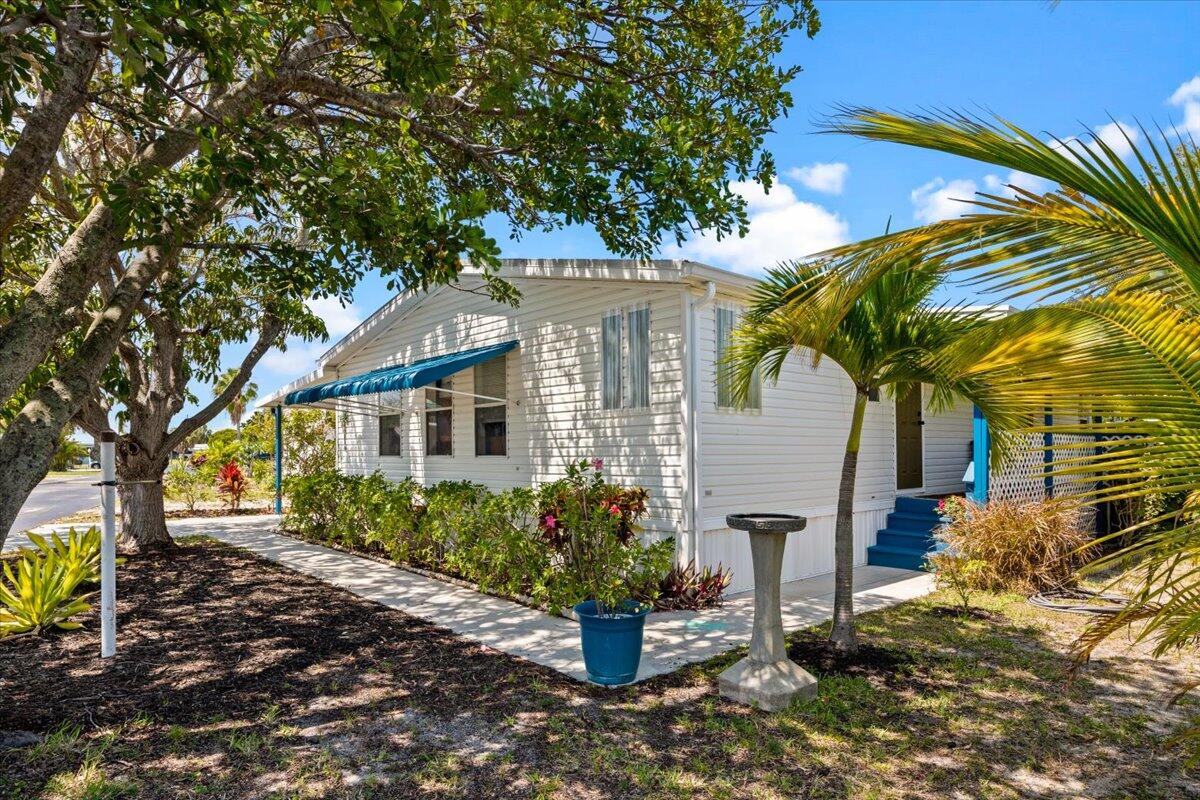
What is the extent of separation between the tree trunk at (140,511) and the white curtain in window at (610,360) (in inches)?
280

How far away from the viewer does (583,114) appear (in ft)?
20.2

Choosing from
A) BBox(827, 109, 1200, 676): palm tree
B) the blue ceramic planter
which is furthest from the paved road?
BBox(827, 109, 1200, 676): palm tree

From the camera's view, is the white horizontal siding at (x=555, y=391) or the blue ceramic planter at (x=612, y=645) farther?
the white horizontal siding at (x=555, y=391)

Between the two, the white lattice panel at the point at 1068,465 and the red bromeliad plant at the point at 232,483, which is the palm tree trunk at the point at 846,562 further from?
the red bromeliad plant at the point at 232,483

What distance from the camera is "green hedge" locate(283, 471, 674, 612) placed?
7008mm

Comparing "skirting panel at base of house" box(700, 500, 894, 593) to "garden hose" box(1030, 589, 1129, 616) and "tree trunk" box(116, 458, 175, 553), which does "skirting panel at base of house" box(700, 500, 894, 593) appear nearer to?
"garden hose" box(1030, 589, 1129, 616)

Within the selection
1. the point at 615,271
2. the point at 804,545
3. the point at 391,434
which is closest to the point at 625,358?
the point at 615,271

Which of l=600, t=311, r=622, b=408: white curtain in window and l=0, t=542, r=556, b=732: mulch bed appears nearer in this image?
l=0, t=542, r=556, b=732: mulch bed

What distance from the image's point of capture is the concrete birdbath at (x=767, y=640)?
4820mm

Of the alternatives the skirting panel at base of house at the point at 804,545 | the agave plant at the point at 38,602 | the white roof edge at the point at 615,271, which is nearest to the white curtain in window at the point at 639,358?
the white roof edge at the point at 615,271

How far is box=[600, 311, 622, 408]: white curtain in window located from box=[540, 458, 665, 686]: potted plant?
1.31m

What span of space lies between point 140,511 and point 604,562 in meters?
8.15

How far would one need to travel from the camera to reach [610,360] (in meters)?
8.61

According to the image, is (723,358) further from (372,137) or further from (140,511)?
(140,511)
